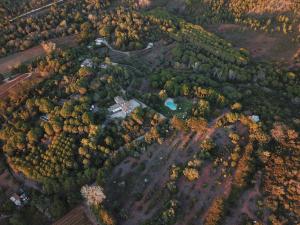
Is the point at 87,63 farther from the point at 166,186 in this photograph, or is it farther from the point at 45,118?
the point at 166,186

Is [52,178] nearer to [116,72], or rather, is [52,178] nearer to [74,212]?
[74,212]

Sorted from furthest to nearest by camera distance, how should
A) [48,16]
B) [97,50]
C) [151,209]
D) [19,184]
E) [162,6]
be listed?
[162,6]
[48,16]
[97,50]
[19,184]
[151,209]

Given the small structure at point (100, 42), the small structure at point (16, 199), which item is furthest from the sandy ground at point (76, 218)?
the small structure at point (100, 42)

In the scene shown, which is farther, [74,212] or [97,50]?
[97,50]

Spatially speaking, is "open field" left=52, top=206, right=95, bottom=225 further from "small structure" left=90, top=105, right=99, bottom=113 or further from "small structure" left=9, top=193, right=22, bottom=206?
"small structure" left=90, top=105, right=99, bottom=113

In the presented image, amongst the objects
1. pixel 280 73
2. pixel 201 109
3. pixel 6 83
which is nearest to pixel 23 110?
pixel 6 83

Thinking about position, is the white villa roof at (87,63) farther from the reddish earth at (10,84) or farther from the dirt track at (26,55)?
the reddish earth at (10,84)
